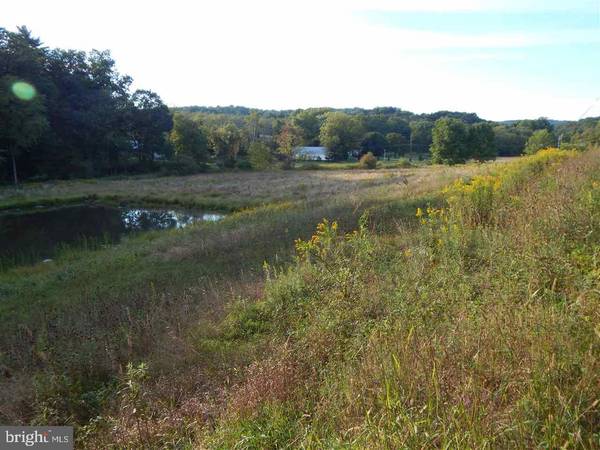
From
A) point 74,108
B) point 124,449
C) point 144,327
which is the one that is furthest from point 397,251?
point 74,108

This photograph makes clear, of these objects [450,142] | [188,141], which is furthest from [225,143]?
[450,142]

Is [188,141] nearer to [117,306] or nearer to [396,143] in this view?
[117,306]

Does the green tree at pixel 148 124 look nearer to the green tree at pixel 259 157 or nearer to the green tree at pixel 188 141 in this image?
the green tree at pixel 188 141

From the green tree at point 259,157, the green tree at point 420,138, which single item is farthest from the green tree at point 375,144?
the green tree at point 259,157

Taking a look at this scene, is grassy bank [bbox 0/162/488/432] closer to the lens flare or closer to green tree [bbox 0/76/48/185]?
green tree [bbox 0/76/48/185]

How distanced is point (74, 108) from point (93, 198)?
68.9 ft

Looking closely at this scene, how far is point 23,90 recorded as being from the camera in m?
37.6

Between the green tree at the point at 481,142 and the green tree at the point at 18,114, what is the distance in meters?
59.4

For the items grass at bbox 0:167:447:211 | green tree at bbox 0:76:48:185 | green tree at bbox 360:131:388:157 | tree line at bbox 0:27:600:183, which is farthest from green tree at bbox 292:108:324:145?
green tree at bbox 0:76:48:185

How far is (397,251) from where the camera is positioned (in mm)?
6684

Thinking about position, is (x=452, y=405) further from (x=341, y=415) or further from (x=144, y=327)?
(x=144, y=327)

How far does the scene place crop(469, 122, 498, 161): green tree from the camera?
68000 millimetres

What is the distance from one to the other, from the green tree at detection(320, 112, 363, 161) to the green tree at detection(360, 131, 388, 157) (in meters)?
5.30

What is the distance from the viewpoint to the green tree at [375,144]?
95312 millimetres
